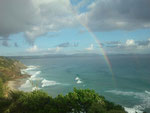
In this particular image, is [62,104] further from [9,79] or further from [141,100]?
[9,79]

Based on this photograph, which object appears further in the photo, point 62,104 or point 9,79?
point 9,79

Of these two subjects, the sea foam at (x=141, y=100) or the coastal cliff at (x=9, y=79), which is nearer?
the sea foam at (x=141, y=100)

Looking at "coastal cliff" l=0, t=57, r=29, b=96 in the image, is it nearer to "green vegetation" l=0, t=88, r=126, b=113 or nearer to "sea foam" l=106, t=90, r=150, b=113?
"green vegetation" l=0, t=88, r=126, b=113

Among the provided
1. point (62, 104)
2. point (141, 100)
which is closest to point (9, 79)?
point (62, 104)

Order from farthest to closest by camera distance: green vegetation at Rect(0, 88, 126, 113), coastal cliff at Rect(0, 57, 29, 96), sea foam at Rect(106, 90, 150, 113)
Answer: coastal cliff at Rect(0, 57, 29, 96) < sea foam at Rect(106, 90, 150, 113) < green vegetation at Rect(0, 88, 126, 113)

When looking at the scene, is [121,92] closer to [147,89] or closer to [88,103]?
[147,89]

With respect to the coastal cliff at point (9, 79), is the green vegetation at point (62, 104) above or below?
above

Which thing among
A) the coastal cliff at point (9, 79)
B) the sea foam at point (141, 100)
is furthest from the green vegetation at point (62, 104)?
the coastal cliff at point (9, 79)

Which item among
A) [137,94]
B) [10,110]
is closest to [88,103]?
[10,110]

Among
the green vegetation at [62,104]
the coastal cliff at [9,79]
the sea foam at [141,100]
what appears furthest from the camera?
the coastal cliff at [9,79]

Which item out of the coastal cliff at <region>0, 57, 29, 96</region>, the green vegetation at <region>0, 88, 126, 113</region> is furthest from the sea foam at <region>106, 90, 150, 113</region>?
the coastal cliff at <region>0, 57, 29, 96</region>

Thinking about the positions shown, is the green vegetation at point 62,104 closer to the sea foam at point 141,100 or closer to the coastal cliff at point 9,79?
the sea foam at point 141,100
